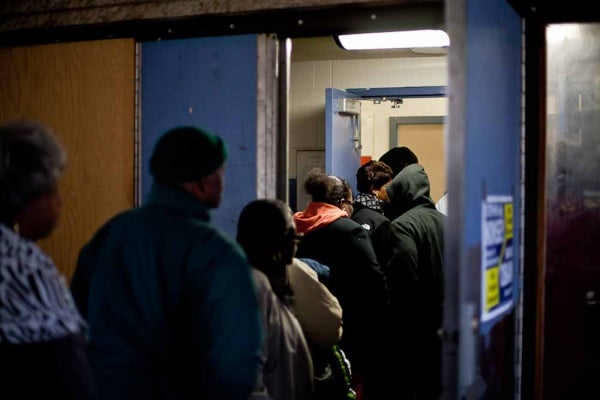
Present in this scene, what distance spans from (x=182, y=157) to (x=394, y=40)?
11.9 feet

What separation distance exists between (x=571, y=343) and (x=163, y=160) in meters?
2.36

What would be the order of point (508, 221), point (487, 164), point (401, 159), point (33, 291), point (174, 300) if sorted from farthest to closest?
point (401, 159)
point (508, 221)
point (487, 164)
point (174, 300)
point (33, 291)

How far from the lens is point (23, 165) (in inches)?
73.2

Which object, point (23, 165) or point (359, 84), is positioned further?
point (359, 84)

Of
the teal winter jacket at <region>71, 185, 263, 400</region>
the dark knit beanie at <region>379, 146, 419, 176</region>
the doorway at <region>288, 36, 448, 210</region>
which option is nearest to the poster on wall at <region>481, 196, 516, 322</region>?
the teal winter jacket at <region>71, 185, 263, 400</region>

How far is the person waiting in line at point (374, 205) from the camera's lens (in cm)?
500

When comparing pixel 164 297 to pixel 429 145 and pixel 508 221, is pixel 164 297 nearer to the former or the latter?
pixel 508 221

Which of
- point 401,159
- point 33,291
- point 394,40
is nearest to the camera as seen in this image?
point 33,291

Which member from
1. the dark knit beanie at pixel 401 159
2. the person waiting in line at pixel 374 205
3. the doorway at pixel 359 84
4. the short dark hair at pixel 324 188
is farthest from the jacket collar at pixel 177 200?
the doorway at pixel 359 84

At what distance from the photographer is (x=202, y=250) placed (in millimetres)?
2096

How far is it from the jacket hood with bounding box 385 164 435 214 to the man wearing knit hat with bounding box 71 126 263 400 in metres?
3.03

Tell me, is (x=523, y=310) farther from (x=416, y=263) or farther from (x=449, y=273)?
(x=416, y=263)

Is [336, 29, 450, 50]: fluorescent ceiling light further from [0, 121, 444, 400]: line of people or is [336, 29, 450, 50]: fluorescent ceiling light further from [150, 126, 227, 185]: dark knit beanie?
[150, 126, 227, 185]: dark knit beanie

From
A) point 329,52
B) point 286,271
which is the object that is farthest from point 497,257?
point 329,52
